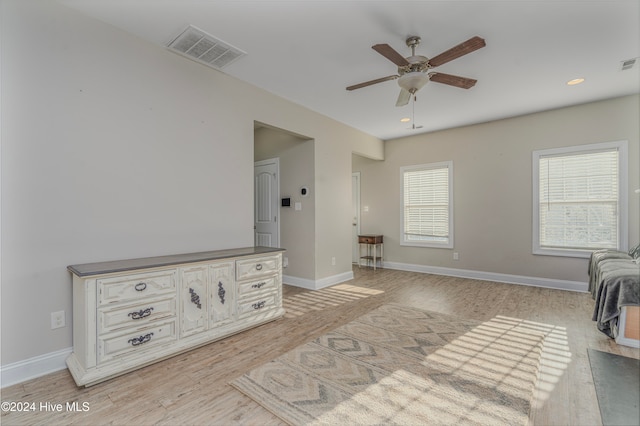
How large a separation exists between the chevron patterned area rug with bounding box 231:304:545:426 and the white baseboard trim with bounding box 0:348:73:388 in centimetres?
134

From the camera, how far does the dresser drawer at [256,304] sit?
2902 millimetres

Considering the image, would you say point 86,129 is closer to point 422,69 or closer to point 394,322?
point 422,69

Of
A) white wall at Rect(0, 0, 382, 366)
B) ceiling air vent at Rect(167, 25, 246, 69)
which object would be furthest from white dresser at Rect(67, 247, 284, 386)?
ceiling air vent at Rect(167, 25, 246, 69)

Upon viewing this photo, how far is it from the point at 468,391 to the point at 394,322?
4.04 feet

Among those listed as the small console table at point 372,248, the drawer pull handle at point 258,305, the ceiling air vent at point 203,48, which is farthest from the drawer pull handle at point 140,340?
the small console table at point 372,248

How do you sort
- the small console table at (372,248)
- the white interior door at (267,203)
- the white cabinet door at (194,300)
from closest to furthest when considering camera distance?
the white cabinet door at (194,300) → the white interior door at (267,203) → the small console table at (372,248)

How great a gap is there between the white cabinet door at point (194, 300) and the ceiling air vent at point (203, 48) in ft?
6.55

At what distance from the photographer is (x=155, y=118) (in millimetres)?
2766

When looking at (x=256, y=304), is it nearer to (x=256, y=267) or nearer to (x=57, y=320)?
(x=256, y=267)

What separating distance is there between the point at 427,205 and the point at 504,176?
1.37 meters

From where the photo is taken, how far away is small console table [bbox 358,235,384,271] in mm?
6211

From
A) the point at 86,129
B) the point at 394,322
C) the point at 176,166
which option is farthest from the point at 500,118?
the point at 86,129

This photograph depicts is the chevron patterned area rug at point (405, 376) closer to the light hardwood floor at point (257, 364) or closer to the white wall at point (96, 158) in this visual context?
the light hardwood floor at point (257, 364)

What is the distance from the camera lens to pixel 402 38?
2.65 meters
